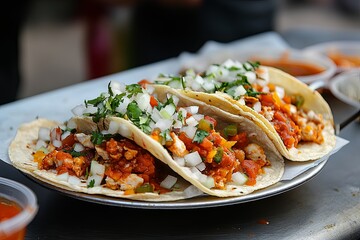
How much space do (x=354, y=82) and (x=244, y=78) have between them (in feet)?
3.24

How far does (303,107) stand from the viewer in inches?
106

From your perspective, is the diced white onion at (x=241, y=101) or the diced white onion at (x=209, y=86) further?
the diced white onion at (x=209, y=86)

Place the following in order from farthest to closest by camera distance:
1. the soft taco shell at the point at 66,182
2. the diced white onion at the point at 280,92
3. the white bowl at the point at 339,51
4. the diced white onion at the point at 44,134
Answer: the white bowl at the point at 339,51 < the diced white onion at the point at 280,92 < the diced white onion at the point at 44,134 < the soft taco shell at the point at 66,182

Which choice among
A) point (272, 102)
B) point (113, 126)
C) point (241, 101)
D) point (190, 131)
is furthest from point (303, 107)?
point (113, 126)

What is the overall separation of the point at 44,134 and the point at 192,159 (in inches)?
24.9

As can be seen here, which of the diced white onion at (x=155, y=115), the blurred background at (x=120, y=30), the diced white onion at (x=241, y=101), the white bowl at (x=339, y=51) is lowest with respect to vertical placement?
the blurred background at (x=120, y=30)

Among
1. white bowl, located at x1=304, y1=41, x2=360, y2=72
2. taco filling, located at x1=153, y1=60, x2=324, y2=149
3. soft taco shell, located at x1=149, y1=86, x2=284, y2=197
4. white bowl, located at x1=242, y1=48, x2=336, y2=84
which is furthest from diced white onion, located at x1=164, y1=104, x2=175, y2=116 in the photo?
white bowl, located at x1=304, y1=41, x2=360, y2=72

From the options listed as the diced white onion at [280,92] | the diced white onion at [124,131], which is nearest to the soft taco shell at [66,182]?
the diced white onion at [124,131]

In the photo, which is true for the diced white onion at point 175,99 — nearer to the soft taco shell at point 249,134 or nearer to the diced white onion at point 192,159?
the soft taco shell at point 249,134

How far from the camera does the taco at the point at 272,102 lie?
2.23 m

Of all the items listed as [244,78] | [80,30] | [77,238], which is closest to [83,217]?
[77,238]

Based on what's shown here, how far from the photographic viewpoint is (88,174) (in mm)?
2066

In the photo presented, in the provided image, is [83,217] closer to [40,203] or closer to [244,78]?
[40,203]

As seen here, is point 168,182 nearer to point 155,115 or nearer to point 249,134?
point 155,115
